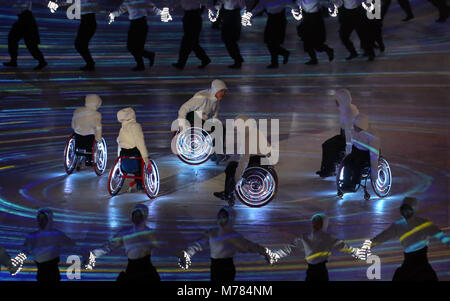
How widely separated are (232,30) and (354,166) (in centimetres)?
726

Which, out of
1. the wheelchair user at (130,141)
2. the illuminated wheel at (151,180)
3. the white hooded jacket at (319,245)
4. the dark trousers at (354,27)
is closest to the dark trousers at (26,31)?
the dark trousers at (354,27)

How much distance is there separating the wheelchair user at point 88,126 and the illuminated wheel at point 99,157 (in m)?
0.09

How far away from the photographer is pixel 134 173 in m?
12.4

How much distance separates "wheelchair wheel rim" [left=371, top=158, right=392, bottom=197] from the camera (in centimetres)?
1226

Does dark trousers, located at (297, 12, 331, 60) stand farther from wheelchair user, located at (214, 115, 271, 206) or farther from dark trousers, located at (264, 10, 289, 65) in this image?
wheelchair user, located at (214, 115, 271, 206)

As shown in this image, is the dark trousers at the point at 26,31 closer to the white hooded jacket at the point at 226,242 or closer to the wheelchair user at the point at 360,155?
the wheelchair user at the point at 360,155

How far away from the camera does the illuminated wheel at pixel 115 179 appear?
12.3 metres

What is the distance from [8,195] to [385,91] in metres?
7.83

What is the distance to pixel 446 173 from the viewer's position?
13359 millimetres

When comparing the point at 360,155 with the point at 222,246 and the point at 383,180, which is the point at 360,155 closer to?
the point at 383,180

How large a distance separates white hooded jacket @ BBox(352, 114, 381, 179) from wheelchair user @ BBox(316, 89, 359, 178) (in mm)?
566

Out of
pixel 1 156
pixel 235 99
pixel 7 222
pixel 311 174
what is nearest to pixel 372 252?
pixel 311 174

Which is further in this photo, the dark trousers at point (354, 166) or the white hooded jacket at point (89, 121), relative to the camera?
the white hooded jacket at point (89, 121)

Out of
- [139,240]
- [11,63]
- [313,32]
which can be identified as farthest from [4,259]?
[313,32]
